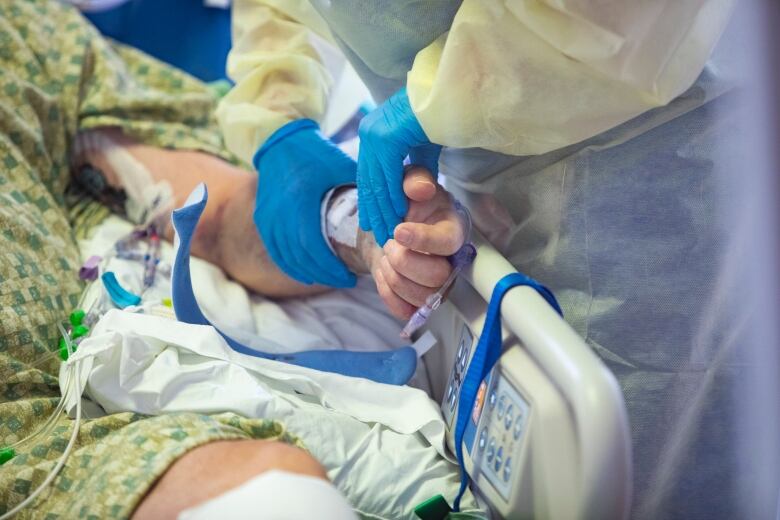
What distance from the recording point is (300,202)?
1.27 metres

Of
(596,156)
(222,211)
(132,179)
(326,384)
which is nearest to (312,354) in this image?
(326,384)

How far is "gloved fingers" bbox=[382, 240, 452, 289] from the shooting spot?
101 centimetres

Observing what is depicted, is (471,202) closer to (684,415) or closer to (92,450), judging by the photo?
(684,415)

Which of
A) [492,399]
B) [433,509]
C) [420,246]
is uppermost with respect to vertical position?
[420,246]

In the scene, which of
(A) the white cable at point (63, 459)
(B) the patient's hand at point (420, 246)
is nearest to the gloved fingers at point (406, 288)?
(B) the patient's hand at point (420, 246)

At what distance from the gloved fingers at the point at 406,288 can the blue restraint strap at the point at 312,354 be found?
0.14 meters

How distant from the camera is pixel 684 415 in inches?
40.3

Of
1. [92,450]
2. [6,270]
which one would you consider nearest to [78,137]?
[6,270]

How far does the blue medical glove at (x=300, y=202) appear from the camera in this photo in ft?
4.18

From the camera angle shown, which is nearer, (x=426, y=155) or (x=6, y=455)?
(x=6, y=455)

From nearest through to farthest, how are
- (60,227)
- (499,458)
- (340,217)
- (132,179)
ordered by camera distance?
(499,458)
(340,217)
(60,227)
(132,179)

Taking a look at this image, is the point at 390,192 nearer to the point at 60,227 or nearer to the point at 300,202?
the point at 300,202

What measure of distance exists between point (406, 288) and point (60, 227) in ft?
2.45

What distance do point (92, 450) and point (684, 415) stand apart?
0.77 metres
